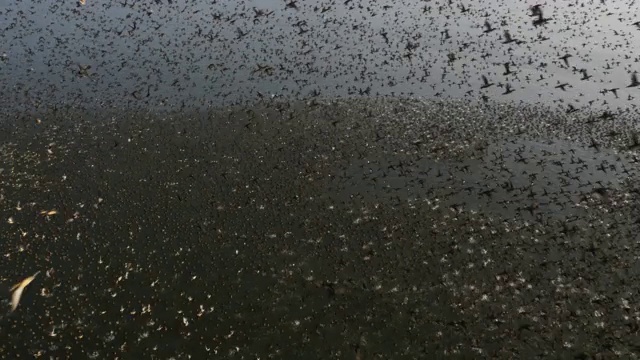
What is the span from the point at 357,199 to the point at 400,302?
7409mm

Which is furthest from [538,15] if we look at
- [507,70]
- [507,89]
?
[507,89]

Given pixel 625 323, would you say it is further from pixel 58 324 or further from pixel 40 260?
pixel 40 260

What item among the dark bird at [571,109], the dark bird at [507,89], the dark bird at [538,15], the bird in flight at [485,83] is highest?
the dark bird at [538,15]

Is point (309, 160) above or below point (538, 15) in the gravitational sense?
above

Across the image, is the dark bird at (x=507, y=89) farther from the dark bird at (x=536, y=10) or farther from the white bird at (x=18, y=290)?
the white bird at (x=18, y=290)

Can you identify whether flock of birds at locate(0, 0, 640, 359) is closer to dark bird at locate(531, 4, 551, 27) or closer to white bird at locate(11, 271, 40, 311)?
white bird at locate(11, 271, 40, 311)

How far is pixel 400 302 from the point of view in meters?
20.3

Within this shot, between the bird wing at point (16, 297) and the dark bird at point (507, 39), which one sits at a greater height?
the bird wing at point (16, 297)

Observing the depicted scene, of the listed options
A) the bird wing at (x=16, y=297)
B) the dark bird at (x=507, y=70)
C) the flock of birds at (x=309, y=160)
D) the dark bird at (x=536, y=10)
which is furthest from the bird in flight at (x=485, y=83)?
the bird wing at (x=16, y=297)

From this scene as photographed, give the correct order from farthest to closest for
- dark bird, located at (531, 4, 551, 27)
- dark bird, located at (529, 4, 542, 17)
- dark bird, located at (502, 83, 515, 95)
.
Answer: dark bird, located at (529, 4, 542, 17)
dark bird, located at (531, 4, 551, 27)
dark bird, located at (502, 83, 515, 95)

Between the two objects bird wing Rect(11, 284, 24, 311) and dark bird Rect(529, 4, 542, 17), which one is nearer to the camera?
bird wing Rect(11, 284, 24, 311)

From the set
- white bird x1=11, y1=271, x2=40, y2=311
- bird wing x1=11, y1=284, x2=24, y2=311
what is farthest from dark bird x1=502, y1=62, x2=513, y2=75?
bird wing x1=11, y1=284, x2=24, y2=311

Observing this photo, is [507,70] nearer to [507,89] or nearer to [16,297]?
[507,89]

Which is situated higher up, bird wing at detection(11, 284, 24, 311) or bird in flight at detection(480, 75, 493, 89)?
bird wing at detection(11, 284, 24, 311)
